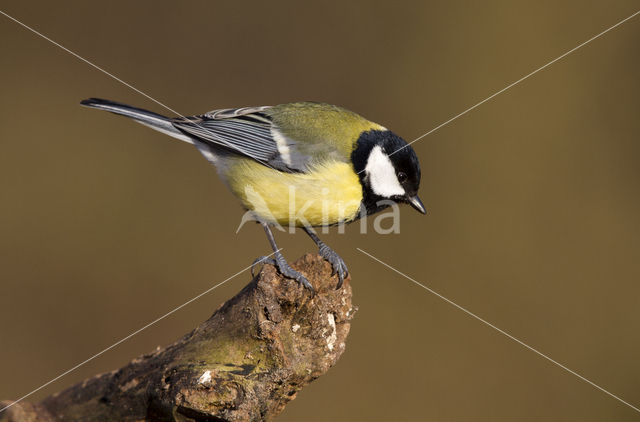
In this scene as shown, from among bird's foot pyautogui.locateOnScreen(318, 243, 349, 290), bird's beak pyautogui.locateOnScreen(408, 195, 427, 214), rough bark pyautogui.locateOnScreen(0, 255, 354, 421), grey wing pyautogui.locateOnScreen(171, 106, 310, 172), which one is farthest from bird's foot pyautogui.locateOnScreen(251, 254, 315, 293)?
bird's beak pyautogui.locateOnScreen(408, 195, 427, 214)

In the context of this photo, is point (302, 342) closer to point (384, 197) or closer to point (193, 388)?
point (193, 388)

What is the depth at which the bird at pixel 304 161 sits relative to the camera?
1621mm

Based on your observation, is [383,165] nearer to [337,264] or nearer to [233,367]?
[337,264]

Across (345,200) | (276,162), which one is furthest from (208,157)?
(345,200)

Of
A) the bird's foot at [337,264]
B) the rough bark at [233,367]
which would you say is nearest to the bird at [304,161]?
the bird's foot at [337,264]

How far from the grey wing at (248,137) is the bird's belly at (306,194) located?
0.11ft

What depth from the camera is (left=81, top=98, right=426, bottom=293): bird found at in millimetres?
1621

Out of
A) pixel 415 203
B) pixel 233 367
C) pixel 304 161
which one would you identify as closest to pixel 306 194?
pixel 304 161

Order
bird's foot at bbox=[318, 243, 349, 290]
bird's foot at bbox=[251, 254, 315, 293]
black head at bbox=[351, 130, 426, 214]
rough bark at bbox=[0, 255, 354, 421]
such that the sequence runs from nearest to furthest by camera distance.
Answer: rough bark at bbox=[0, 255, 354, 421], bird's foot at bbox=[251, 254, 315, 293], bird's foot at bbox=[318, 243, 349, 290], black head at bbox=[351, 130, 426, 214]

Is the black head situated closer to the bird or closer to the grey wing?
the bird

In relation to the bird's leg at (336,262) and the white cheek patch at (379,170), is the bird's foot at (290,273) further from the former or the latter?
the white cheek patch at (379,170)

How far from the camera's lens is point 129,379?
1397 mm

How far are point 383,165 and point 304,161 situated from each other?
0.79 ft

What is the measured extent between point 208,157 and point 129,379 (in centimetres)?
76
